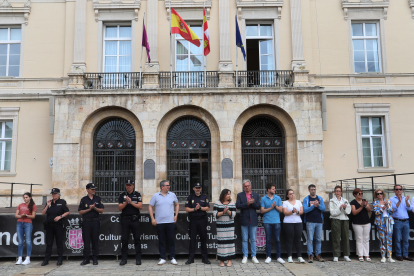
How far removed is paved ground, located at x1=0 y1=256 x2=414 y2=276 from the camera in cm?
737

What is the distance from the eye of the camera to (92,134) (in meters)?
16.7

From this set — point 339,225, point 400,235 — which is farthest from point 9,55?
point 400,235

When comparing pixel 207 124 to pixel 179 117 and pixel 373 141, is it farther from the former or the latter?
pixel 373 141

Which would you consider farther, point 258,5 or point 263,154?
point 258,5

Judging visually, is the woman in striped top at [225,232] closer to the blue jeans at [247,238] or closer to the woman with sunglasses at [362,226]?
the blue jeans at [247,238]

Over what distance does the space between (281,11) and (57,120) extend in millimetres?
12220

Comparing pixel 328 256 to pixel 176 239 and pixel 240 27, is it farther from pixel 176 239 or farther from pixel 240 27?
pixel 240 27

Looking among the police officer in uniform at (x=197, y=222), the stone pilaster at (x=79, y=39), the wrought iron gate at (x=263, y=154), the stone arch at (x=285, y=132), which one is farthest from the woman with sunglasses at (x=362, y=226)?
the stone pilaster at (x=79, y=39)

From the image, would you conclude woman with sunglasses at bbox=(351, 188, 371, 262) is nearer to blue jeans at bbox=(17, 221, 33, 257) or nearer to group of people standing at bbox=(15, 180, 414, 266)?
group of people standing at bbox=(15, 180, 414, 266)

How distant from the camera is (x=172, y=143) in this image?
663 inches

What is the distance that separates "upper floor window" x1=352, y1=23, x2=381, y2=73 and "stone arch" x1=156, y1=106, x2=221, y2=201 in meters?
8.06

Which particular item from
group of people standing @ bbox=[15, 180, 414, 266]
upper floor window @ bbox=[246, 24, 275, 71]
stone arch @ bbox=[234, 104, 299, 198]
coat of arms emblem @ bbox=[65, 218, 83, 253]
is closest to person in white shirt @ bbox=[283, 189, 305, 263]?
group of people standing @ bbox=[15, 180, 414, 266]

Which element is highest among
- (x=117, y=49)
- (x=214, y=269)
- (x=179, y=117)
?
(x=117, y=49)

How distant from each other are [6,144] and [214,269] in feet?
47.1
